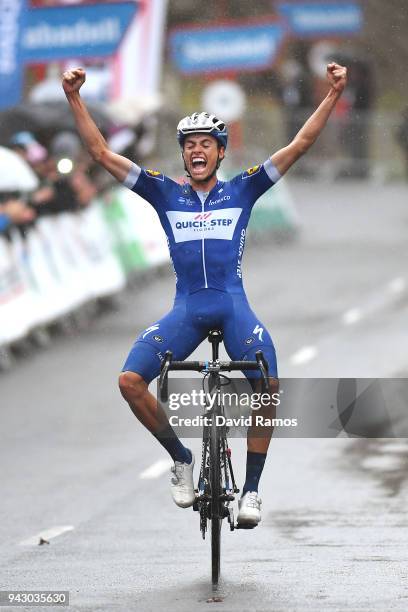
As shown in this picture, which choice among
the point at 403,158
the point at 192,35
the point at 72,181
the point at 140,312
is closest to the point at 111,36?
the point at 72,181

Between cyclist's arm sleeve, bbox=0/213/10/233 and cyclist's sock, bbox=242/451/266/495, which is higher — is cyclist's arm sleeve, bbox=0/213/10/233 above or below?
above

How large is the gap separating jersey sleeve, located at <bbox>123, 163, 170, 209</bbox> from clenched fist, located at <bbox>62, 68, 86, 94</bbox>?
1.78 ft

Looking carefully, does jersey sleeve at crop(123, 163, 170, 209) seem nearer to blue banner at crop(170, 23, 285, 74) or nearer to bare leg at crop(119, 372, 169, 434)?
bare leg at crop(119, 372, 169, 434)

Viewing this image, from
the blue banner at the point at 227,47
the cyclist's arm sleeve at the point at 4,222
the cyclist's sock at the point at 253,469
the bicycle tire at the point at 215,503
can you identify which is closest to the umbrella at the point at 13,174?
the cyclist's arm sleeve at the point at 4,222

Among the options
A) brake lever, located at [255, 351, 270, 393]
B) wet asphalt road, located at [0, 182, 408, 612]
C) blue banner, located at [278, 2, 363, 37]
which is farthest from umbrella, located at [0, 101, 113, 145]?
blue banner, located at [278, 2, 363, 37]

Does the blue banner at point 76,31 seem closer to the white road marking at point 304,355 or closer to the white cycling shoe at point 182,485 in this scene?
the white road marking at point 304,355

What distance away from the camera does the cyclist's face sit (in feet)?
31.9

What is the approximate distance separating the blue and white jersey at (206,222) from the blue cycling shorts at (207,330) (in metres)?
0.08

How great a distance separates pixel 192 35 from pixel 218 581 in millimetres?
26702

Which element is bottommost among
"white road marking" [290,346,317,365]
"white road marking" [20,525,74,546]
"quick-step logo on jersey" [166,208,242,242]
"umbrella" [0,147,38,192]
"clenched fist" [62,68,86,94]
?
"white road marking" [20,525,74,546]

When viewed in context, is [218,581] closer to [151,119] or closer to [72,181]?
[72,181]

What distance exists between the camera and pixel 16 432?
16188 mm

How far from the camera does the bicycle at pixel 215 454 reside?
9234 millimetres

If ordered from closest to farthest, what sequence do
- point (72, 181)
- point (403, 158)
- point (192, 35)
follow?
point (72, 181)
point (192, 35)
point (403, 158)
